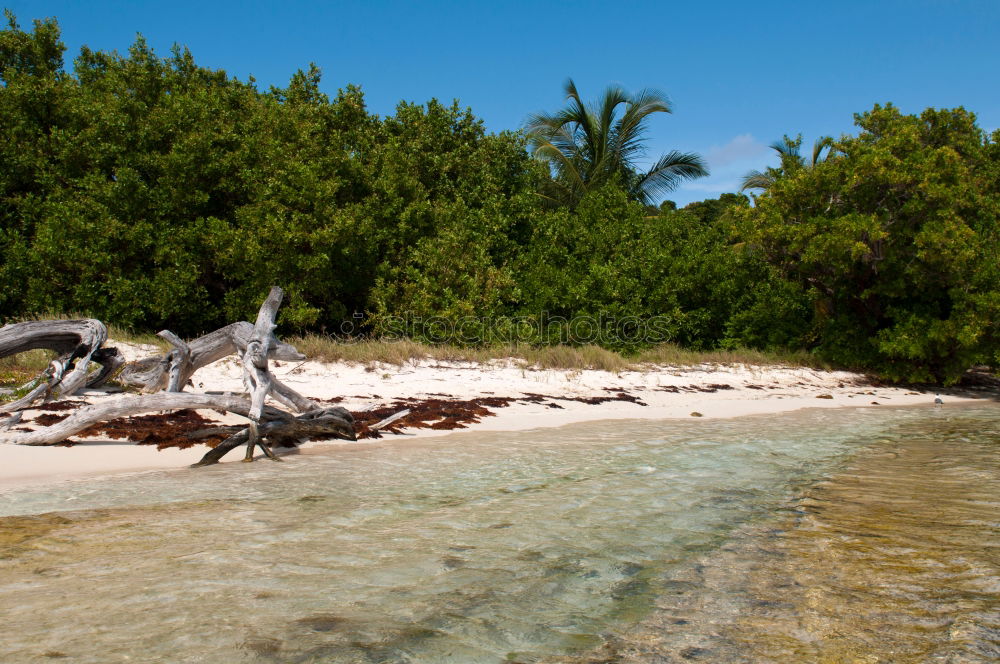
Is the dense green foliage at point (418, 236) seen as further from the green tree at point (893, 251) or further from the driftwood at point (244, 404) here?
the driftwood at point (244, 404)

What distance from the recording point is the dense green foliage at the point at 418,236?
13922mm

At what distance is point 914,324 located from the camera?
1467cm

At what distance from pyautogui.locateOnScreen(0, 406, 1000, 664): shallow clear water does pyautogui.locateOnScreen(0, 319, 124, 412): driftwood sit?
311cm

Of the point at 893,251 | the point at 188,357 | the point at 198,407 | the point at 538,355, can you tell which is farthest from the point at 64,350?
the point at 893,251

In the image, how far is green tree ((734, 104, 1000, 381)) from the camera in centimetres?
1388

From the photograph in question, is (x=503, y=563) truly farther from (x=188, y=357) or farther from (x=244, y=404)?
(x=188, y=357)

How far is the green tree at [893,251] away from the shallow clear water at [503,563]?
9446 millimetres

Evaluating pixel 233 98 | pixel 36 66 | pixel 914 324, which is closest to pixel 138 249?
pixel 233 98

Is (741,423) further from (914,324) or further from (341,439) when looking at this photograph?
(914,324)

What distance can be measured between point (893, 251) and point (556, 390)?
909cm

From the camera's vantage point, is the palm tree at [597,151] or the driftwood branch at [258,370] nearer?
the driftwood branch at [258,370]

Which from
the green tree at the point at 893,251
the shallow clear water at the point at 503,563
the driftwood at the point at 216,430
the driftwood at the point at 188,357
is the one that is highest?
the green tree at the point at 893,251

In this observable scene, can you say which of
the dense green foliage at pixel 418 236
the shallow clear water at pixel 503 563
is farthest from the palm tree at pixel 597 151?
the shallow clear water at pixel 503 563

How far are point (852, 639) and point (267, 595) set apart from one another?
106 inches
